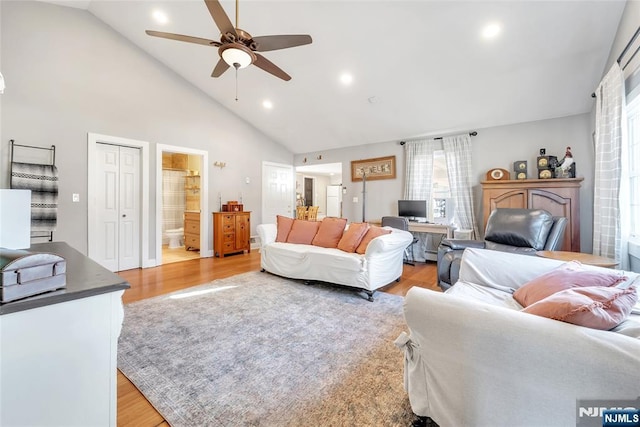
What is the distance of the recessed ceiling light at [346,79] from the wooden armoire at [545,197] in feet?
8.58

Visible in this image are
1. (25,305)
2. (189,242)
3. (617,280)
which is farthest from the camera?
(189,242)

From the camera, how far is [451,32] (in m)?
2.91

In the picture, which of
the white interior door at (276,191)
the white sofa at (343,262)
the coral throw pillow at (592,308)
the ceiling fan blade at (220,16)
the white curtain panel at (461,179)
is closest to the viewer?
the coral throw pillow at (592,308)

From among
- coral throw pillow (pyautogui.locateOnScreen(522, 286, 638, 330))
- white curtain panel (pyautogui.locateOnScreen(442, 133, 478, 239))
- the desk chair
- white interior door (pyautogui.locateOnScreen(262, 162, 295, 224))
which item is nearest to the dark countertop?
coral throw pillow (pyautogui.locateOnScreen(522, 286, 638, 330))

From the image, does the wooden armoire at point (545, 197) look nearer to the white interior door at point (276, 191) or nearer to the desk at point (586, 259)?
the desk at point (586, 259)

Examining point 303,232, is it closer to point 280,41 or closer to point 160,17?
point 280,41

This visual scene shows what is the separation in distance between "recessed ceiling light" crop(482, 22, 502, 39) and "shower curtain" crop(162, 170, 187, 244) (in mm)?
6633

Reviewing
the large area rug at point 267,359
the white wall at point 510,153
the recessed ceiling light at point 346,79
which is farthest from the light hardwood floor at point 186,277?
the recessed ceiling light at point 346,79

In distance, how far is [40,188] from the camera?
132 inches

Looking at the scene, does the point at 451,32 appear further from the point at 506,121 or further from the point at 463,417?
the point at 463,417

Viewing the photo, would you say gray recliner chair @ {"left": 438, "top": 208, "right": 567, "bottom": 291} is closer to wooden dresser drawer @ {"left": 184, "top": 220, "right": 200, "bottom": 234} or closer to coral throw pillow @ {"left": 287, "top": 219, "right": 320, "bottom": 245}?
coral throw pillow @ {"left": 287, "top": 219, "right": 320, "bottom": 245}

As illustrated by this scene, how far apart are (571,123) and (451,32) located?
245 cm

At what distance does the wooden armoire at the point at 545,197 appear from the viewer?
11.4 ft

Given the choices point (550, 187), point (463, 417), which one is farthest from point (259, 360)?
point (550, 187)
